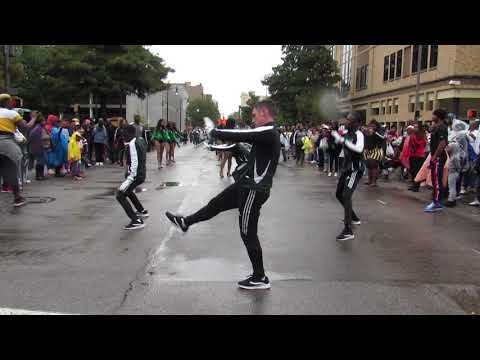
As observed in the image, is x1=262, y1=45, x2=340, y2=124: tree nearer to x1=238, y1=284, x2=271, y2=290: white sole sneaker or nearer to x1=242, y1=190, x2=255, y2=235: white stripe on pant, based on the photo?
x1=242, y1=190, x2=255, y2=235: white stripe on pant

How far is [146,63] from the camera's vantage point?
42.2 meters

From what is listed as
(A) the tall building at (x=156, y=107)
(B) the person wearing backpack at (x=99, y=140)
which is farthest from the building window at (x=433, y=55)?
(A) the tall building at (x=156, y=107)

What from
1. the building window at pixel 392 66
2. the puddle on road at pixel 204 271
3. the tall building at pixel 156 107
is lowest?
the puddle on road at pixel 204 271

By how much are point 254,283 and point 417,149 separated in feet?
36.4

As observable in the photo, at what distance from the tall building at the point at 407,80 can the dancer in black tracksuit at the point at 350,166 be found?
1130 cm

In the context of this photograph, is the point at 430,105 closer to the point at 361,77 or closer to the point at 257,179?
the point at 361,77

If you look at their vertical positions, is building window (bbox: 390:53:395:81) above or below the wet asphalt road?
above

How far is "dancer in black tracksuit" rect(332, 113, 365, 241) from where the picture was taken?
25.5 ft

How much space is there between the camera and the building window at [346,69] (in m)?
56.3

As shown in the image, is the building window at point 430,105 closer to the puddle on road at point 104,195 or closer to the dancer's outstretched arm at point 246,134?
the puddle on road at point 104,195

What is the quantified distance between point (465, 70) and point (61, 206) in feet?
91.1

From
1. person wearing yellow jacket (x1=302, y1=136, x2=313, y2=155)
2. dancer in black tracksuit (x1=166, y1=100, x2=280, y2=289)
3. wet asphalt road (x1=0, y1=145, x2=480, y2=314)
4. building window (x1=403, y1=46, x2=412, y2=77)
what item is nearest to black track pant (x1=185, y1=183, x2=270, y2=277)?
dancer in black tracksuit (x1=166, y1=100, x2=280, y2=289)

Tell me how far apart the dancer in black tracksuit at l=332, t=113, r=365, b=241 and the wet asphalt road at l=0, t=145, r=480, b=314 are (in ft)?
1.21
